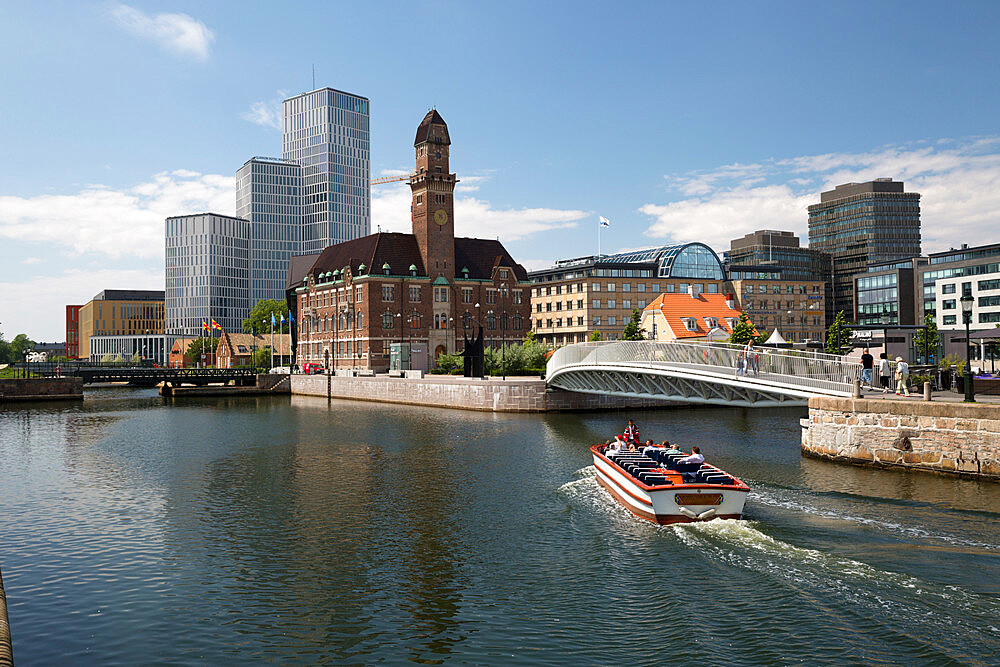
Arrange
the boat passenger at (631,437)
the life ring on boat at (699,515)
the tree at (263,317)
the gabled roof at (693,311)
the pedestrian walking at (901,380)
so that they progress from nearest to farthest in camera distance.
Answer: the life ring on boat at (699,515) < the boat passenger at (631,437) < the pedestrian walking at (901,380) < the gabled roof at (693,311) < the tree at (263,317)

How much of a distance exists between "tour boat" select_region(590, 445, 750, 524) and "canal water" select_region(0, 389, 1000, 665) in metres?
0.54

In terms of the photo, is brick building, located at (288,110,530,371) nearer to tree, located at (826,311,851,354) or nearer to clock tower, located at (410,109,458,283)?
clock tower, located at (410,109,458,283)

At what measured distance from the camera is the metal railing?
34.7m

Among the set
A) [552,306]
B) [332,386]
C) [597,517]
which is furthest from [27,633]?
[552,306]

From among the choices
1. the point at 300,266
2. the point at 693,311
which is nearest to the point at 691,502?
the point at 693,311

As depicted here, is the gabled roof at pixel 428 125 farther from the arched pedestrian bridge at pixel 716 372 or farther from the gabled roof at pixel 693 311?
the arched pedestrian bridge at pixel 716 372

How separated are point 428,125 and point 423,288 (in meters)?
22.8

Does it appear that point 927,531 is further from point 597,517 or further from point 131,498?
point 131,498

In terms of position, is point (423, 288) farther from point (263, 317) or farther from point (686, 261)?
point (263, 317)

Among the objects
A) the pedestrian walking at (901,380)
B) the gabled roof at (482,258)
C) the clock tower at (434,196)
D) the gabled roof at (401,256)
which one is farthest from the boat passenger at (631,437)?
the gabled roof at (482,258)

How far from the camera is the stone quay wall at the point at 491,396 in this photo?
62750 mm

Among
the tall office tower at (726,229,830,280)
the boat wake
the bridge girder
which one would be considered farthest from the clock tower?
the tall office tower at (726,229,830,280)

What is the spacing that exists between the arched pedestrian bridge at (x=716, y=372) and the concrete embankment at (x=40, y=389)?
7091cm

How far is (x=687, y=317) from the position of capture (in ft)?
343
